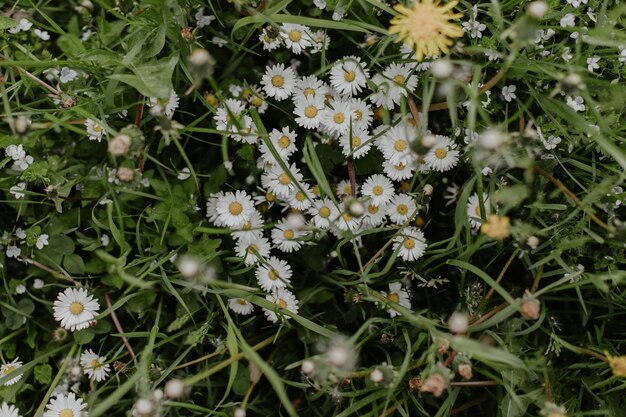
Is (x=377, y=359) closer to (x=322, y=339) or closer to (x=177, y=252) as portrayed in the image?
(x=322, y=339)

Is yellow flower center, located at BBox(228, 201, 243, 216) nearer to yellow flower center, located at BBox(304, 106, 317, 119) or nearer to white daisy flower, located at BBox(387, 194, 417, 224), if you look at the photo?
yellow flower center, located at BBox(304, 106, 317, 119)

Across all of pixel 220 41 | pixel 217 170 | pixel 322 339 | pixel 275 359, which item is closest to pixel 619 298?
pixel 322 339

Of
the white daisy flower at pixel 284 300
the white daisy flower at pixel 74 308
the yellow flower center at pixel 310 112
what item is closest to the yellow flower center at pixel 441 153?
the yellow flower center at pixel 310 112

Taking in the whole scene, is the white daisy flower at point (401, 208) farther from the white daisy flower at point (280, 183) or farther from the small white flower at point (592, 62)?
the small white flower at point (592, 62)

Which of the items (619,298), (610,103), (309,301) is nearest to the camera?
(610,103)

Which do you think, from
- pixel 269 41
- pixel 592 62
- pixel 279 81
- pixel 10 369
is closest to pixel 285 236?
pixel 279 81

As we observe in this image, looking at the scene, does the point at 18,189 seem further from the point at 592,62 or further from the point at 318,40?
the point at 592,62
